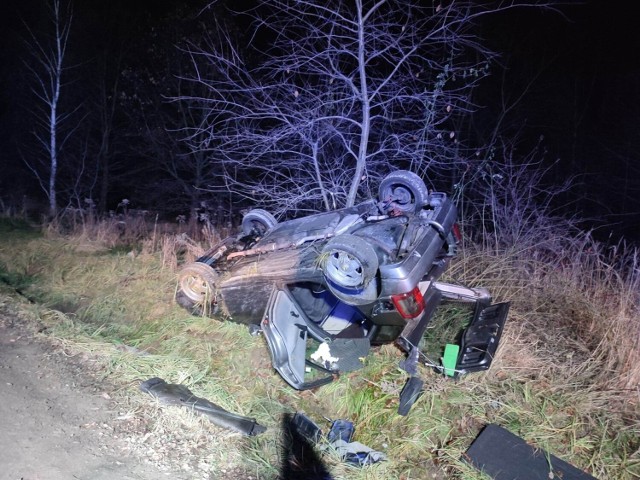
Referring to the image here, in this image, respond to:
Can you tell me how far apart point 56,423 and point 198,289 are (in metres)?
2.08

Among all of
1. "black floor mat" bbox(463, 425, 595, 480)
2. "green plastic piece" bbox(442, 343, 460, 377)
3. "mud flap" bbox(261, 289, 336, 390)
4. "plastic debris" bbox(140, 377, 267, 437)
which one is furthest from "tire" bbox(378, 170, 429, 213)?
"plastic debris" bbox(140, 377, 267, 437)

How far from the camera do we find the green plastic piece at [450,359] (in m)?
4.36

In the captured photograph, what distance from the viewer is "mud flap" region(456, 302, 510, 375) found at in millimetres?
4355

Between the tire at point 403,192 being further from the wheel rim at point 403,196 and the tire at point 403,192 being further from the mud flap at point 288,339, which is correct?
the mud flap at point 288,339

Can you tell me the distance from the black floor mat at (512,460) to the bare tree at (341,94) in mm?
3912

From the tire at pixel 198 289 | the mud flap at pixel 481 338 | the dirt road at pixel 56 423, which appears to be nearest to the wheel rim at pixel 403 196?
the mud flap at pixel 481 338

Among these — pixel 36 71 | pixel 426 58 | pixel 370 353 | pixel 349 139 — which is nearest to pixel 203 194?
pixel 36 71

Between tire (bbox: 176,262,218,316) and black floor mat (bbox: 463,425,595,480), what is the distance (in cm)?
289

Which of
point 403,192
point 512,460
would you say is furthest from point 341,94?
point 512,460

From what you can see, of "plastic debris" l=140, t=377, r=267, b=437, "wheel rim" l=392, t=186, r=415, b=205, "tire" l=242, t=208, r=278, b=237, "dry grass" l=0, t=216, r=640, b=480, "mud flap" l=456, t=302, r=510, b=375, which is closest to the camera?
"dry grass" l=0, t=216, r=640, b=480

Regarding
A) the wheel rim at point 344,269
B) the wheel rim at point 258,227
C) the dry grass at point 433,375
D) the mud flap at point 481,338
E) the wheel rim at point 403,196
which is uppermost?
the wheel rim at point 403,196

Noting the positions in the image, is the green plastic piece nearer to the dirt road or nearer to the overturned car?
the overturned car

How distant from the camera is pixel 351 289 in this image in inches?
159

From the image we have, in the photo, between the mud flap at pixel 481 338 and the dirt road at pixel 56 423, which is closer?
the dirt road at pixel 56 423
